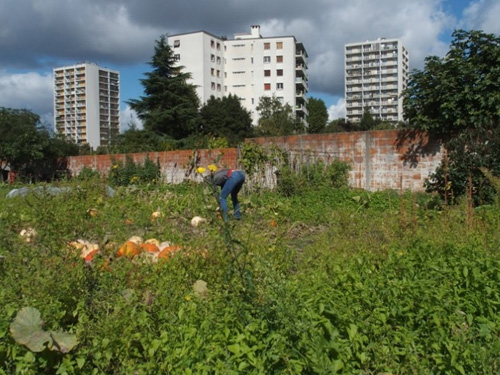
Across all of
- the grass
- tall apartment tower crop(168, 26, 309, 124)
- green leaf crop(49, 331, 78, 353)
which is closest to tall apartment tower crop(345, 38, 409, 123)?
tall apartment tower crop(168, 26, 309, 124)

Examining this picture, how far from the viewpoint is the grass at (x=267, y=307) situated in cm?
263

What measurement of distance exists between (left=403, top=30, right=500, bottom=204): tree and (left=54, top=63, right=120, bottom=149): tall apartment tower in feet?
331

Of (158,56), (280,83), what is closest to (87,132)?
(280,83)

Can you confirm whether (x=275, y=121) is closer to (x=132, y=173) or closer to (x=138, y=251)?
(x=132, y=173)

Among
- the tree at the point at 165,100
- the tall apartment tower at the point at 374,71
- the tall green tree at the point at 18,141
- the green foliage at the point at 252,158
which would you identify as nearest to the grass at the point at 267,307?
the green foliage at the point at 252,158

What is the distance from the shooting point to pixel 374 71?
13362 cm

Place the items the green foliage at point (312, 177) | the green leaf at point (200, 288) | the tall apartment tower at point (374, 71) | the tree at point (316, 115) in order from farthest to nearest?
the tall apartment tower at point (374, 71) < the tree at point (316, 115) < the green foliage at point (312, 177) < the green leaf at point (200, 288)

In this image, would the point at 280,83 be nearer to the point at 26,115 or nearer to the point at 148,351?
the point at 26,115

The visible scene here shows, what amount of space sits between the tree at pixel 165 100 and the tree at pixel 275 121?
32.4ft

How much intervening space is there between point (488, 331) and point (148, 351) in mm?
1995

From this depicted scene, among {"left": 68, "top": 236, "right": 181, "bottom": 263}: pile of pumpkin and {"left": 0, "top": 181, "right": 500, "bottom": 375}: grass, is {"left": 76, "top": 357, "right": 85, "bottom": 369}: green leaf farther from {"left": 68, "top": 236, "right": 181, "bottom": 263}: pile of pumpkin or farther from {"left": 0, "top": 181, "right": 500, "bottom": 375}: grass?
{"left": 68, "top": 236, "right": 181, "bottom": 263}: pile of pumpkin

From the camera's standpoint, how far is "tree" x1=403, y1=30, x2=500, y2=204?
35.4ft

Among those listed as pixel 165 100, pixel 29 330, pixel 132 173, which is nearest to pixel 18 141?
pixel 132 173

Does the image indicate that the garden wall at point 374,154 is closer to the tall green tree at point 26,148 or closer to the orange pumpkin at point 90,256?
the orange pumpkin at point 90,256
